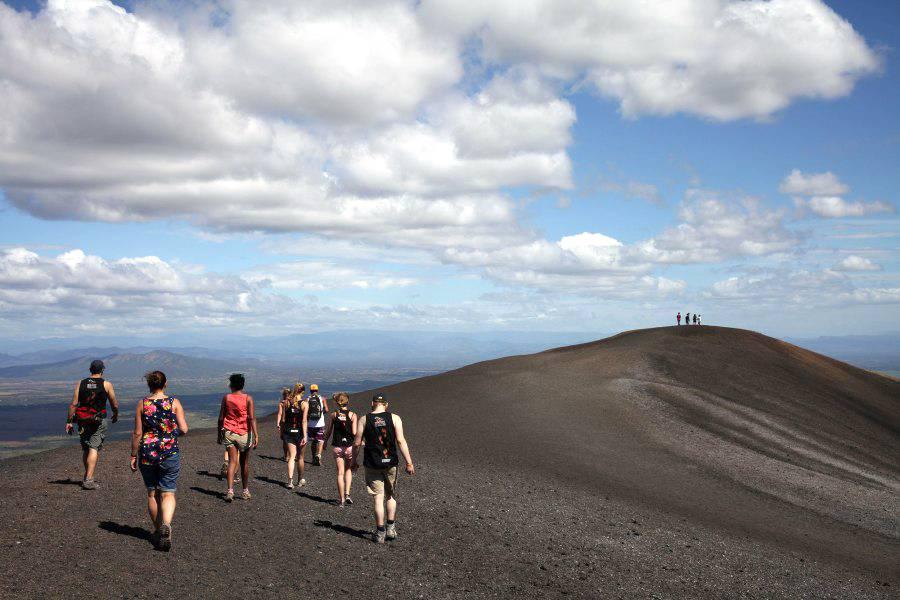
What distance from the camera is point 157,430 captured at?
9969mm

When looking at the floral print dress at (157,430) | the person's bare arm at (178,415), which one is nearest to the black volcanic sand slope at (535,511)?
the floral print dress at (157,430)

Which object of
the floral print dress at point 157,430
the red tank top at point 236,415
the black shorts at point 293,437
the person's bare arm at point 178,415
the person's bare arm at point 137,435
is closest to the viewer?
the person's bare arm at point 137,435

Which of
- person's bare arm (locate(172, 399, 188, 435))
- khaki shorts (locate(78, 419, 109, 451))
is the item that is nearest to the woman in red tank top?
person's bare arm (locate(172, 399, 188, 435))

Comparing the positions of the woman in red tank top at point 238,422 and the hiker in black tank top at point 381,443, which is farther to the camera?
the woman in red tank top at point 238,422

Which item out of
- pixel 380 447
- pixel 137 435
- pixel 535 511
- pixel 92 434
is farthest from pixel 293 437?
pixel 535 511

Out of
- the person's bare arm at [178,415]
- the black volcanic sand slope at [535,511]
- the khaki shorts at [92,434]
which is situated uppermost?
the person's bare arm at [178,415]

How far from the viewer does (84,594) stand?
8.51 meters

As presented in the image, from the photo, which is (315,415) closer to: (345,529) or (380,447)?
(345,529)

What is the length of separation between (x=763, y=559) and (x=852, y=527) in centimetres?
799

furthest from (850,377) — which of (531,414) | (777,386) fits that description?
(531,414)

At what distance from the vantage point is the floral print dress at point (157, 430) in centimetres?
988

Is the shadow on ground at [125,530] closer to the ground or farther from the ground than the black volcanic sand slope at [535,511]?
farther from the ground

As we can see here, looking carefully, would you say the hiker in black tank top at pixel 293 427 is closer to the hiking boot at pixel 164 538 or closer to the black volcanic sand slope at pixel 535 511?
the black volcanic sand slope at pixel 535 511

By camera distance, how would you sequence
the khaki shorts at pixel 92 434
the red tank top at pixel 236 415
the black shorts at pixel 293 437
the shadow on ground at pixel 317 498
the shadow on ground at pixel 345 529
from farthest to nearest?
1. the black shorts at pixel 293 437
2. the shadow on ground at pixel 317 498
3. the khaki shorts at pixel 92 434
4. the red tank top at pixel 236 415
5. the shadow on ground at pixel 345 529
